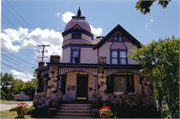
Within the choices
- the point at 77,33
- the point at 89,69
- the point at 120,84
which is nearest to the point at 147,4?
the point at 89,69

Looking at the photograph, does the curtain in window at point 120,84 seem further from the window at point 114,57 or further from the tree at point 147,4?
the tree at point 147,4

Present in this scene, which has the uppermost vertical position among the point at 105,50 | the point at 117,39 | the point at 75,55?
the point at 117,39

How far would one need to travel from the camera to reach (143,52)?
11164 millimetres

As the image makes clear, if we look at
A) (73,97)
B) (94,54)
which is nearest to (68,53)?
(94,54)

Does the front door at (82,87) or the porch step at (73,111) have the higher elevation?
the front door at (82,87)

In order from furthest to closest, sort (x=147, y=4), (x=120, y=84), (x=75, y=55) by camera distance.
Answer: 1. (x=75, y=55)
2. (x=120, y=84)
3. (x=147, y=4)

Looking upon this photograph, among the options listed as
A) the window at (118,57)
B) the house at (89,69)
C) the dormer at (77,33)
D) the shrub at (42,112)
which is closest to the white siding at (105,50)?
the house at (89,69)

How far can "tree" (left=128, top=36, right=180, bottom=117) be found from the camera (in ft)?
29.5

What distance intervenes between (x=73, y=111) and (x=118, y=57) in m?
7.94

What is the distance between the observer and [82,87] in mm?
15586

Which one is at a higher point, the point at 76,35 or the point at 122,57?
the point at 76,35

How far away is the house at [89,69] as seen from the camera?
499 inches

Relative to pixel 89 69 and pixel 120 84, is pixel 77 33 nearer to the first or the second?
pixel 89 69

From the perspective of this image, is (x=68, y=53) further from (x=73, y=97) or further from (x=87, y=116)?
(x=87, y=116)
